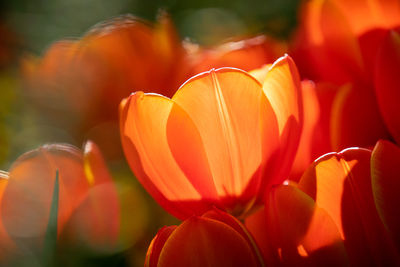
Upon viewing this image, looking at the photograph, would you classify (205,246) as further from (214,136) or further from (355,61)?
(355,61)

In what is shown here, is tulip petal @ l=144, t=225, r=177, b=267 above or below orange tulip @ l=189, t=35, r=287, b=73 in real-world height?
below

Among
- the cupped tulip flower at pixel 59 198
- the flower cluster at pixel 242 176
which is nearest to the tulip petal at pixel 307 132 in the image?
the flower cluster at pixel 242 176

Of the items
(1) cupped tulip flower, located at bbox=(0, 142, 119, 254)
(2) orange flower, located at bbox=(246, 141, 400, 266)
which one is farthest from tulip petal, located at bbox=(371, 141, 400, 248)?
(1) cupped tulip flower, located at bbox=(0, 142, 119, 254)

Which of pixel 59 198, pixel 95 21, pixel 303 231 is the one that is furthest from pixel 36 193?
pixel 95 21

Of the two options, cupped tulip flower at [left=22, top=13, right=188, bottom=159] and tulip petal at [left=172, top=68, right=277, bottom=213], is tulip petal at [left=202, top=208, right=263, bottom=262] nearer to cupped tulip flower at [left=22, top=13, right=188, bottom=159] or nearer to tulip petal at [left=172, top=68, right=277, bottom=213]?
tulip petal at [left=172, top=68, right=277, bottom=213]

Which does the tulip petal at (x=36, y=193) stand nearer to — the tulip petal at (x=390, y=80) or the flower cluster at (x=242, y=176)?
the flower cluster at (x=242, y=176)
